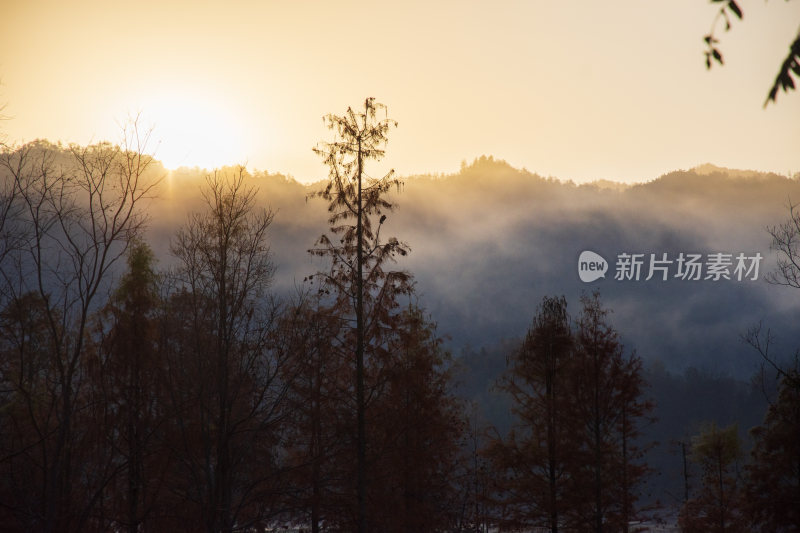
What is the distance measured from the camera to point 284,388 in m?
13.5

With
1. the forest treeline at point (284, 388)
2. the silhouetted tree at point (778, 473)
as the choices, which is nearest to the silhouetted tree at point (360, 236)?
the forest treeline at point (284, 388)

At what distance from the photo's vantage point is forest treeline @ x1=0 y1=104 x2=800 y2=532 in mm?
13383

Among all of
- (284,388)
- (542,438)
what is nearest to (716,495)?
(542,438)

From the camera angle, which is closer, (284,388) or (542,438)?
(284,388)

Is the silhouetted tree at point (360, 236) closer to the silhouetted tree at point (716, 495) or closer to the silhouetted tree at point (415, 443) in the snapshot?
the silhouetted tree at point (415, 443)

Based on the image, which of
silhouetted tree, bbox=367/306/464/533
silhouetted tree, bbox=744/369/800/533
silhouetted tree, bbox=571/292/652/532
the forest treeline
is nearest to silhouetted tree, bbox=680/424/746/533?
the forest treeline

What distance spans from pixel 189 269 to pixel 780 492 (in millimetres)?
25334

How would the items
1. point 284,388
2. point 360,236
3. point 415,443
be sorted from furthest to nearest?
point 415,443, point 360,236, point 284,388

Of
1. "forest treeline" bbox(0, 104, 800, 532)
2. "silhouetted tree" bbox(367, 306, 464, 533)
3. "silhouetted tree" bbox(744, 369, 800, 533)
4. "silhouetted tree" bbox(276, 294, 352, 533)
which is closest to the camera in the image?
"forest treeline" bbox(0, 104, 800, 532)

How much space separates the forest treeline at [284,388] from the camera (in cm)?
1338

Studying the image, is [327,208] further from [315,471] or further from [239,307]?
[315,471]

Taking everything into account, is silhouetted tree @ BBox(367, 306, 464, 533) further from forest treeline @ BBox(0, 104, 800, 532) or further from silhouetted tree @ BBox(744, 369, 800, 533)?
silhouetted tree @ BBox(744, 369, 800, 533)

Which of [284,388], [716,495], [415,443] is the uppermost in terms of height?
[284,388]

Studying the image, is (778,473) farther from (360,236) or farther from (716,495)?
(360,236)
